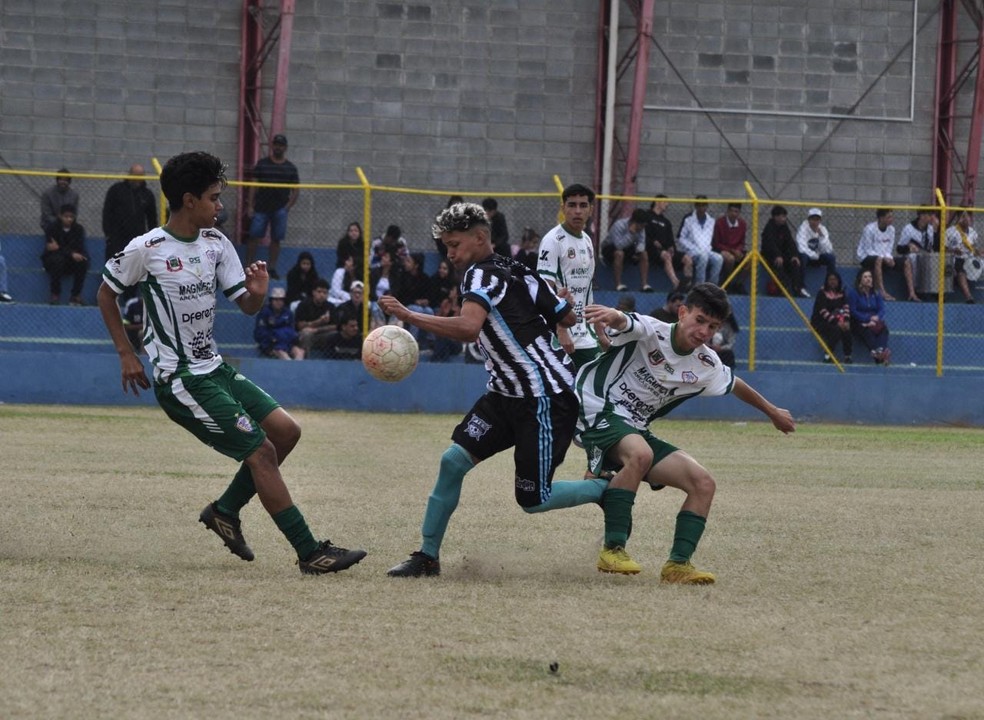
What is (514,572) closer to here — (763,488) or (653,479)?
(653,479)

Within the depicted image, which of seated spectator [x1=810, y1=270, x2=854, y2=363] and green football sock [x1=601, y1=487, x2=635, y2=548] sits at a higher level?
seated spectator [x1=810, y1=270, x2=854, y2=363]

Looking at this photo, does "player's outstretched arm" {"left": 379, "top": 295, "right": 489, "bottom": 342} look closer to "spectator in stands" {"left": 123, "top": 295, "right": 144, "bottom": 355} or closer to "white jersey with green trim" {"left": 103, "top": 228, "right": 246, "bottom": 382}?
"white jersey with green trim" {"left": 103, "top": 228, "right": 246, "bottom": 382}

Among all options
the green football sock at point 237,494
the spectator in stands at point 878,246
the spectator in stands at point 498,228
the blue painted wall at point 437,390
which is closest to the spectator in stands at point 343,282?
the blue painted wall at point 437,390

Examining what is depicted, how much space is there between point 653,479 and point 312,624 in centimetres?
226

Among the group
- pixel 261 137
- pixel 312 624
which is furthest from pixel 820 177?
pixel 312 624

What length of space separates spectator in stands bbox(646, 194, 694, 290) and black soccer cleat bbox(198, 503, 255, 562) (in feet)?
42.3

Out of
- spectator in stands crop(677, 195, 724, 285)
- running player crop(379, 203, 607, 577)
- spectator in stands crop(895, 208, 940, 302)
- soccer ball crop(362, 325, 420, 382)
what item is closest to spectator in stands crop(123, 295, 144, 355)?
spectator in stands crop(677, 195, 724, 285)

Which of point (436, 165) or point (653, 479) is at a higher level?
point (436, 165)

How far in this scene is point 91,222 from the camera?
63.9 ft

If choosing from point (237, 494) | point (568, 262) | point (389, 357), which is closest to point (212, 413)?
point (237, 494)

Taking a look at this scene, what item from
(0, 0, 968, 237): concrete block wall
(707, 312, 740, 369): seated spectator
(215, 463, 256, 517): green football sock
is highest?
(0, 0, 968, 237): concrete block wall

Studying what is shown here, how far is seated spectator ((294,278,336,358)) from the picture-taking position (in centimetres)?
1859

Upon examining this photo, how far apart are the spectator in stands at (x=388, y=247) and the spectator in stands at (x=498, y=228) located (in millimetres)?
1158

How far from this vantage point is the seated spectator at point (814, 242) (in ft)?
67.1
